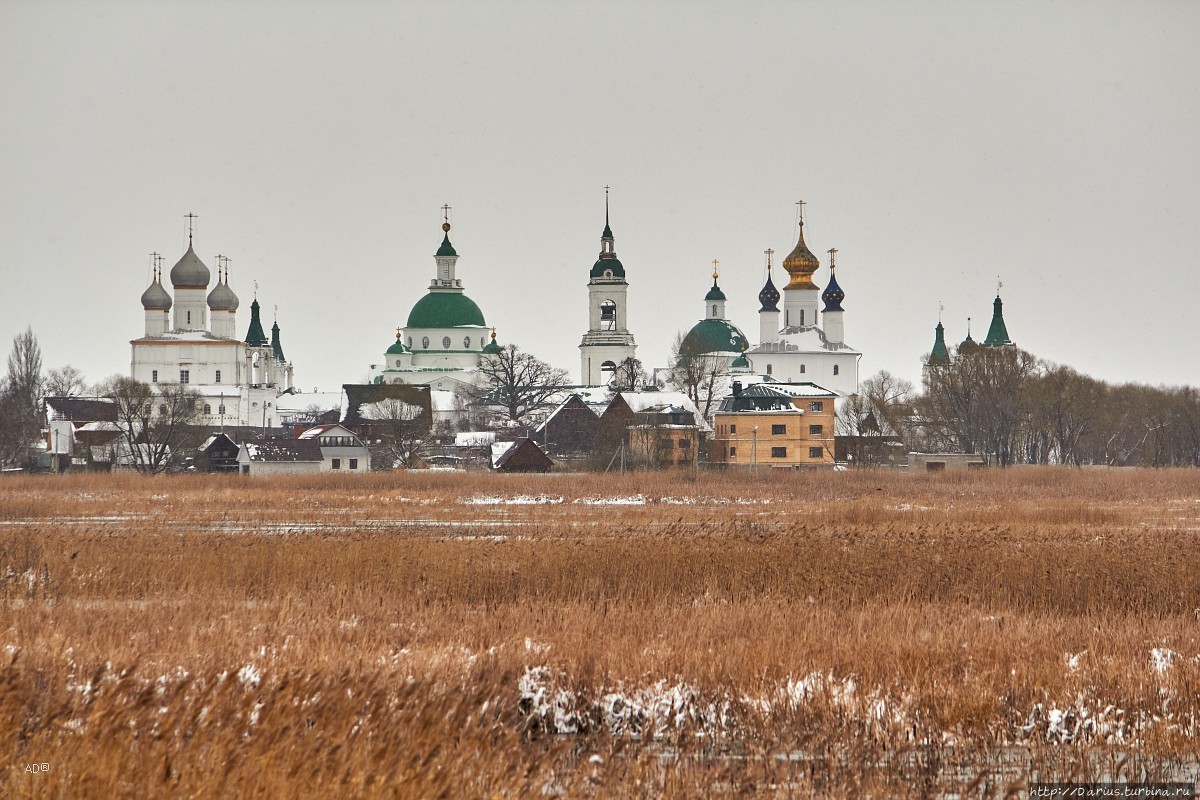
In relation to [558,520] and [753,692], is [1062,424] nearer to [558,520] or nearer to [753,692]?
[558,520]

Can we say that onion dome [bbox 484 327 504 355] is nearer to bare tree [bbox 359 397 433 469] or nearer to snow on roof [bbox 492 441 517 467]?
bare tree [bbox 359 397 433 469]

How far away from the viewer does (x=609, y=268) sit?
11144 centimetres

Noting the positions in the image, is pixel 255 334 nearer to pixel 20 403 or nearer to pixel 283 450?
pixel 20 403

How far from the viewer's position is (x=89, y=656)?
11.0 meters

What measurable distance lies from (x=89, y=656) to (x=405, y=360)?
107 metres

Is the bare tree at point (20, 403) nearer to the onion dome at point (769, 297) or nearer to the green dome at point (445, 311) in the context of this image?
the green dome at point (445, 311)

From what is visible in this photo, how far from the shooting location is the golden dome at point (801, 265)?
338ft

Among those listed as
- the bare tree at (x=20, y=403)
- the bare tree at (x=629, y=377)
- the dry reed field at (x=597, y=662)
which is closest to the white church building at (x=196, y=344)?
the bare tree at (x=20, y=403)

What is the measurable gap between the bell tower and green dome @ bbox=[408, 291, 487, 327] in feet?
40.5

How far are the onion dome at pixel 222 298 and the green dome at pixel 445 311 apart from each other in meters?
15.5

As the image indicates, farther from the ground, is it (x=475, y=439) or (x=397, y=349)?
(x=397, y=349)

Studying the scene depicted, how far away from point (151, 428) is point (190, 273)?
37.3m

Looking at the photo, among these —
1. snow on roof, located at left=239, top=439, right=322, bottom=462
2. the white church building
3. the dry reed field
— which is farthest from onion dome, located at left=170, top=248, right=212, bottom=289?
the dry reed field

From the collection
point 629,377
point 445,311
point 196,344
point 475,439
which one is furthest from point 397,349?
point 475,439
